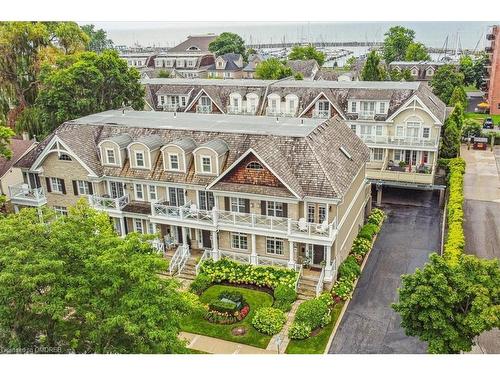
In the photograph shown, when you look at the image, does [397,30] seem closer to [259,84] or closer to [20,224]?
[259,84]

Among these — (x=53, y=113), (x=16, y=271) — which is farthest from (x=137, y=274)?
(x=53, y=113)

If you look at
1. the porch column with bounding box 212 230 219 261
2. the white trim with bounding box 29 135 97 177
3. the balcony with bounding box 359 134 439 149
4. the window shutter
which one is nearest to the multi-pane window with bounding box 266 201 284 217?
the window shutter

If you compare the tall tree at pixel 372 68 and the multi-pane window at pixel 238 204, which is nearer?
the multi-pane window at pixel 238 204

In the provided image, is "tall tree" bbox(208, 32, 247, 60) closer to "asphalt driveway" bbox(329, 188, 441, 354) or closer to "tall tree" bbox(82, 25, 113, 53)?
"tall tree" bbox(82, 25, 113, 53)

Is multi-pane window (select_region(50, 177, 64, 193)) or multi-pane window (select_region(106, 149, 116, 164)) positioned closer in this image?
multi-pane window (select_region(106, 149, 116, 164))

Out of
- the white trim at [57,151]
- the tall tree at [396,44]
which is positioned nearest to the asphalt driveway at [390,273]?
the white trim at [57,151]

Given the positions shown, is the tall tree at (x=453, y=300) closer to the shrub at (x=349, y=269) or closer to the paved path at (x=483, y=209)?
the paved path at (x=483, y=209)
